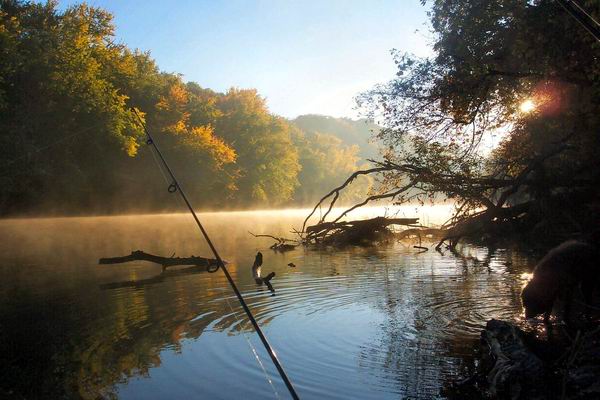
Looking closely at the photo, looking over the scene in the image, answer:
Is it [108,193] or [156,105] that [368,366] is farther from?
[156,105]

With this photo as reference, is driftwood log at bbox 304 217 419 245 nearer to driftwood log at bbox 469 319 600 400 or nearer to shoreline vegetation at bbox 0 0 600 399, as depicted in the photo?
shoreline vegetation at bbox 0 0 600 399

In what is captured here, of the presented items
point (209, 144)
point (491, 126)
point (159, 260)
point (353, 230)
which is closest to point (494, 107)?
point (491, 126)

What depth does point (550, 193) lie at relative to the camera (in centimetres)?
2061

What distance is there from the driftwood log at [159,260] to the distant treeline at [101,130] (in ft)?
20.8

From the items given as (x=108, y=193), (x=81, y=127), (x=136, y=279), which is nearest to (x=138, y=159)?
(x=108, y=193)

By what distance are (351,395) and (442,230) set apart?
862 inches

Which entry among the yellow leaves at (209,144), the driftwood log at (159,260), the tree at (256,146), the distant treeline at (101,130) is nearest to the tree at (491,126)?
the driftwood log at (159,260)

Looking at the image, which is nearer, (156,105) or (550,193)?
(550,193)

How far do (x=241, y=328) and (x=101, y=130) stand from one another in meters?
44.9

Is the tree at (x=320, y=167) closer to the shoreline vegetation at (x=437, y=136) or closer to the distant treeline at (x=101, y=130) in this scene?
the distant treeline at (x=101, y=130)

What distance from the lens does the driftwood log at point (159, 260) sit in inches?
653

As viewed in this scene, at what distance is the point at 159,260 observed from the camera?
17234 millimetres

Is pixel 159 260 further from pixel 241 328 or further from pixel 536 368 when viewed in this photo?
pixel 536 368

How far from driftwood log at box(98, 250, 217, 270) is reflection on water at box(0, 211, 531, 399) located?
362 mm
